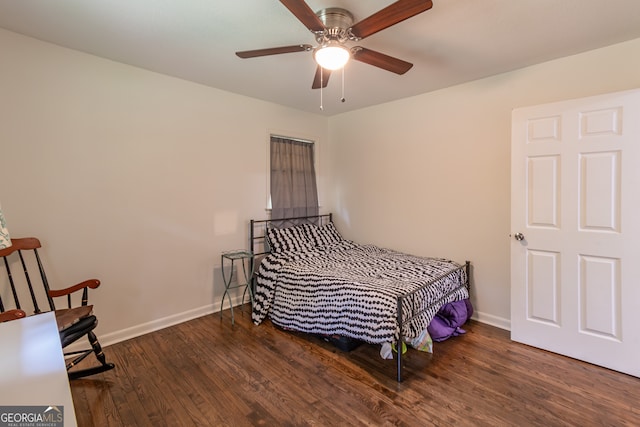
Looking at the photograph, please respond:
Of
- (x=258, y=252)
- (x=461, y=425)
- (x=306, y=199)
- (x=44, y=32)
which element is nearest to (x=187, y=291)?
(x=258, y=252)

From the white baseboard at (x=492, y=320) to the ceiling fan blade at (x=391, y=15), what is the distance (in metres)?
2.83

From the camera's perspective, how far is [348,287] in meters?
2.50

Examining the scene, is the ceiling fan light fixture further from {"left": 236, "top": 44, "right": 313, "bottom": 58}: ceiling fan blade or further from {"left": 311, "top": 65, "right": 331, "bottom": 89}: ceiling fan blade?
{"left": 311, "top": 65, "right": 331, "bottom": 89}: ceiling fan blade

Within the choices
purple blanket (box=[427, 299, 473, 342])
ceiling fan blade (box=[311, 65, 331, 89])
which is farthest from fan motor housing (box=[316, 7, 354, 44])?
purple blanket (box=[427, 299, 473, 342])

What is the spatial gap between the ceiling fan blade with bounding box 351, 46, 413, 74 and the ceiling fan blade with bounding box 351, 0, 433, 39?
0.15 meters

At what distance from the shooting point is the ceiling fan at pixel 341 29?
4.98 feet

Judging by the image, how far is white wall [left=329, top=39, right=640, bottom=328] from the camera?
102 inches

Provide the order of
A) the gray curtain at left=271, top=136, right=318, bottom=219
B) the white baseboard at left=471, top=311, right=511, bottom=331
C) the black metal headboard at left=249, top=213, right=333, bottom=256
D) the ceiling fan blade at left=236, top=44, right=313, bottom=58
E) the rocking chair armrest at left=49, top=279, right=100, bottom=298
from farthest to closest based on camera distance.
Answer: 1. the gray curtain at left=271, top=136, right=318, bottom=219
2. the black metal headboard at left=249, top=213, right=333, bottom=256
3. the white baseboard at left=471, top=311, right=511, bottom=331
4. the rocking chair armrest at left=49, top=279, right=100, bottom=298
5. the ceiling fan blade at left=236, top=44, right=313, bottom=58

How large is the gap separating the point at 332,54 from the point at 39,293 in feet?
9.20

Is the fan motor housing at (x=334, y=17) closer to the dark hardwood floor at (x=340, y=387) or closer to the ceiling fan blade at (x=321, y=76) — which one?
the ceiling fan blade at (x=321, y=76)

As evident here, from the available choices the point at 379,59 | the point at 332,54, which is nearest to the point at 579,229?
the point at 379,59

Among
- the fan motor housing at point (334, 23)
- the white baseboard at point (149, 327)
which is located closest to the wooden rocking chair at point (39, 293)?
the white baseboard at point (149, 327)

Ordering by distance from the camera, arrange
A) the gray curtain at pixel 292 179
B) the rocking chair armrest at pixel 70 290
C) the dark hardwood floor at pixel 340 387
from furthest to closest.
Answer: the gray curtain at pixel 292 179 → the rocking chair armrest at pixel 70 290 → the dark hardwood floor at pixel 340 387
